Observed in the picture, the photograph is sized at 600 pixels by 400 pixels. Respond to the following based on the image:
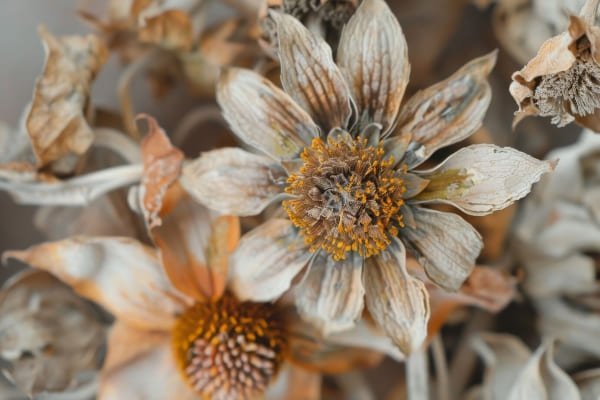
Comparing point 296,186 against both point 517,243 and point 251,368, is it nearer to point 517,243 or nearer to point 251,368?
point 251,368

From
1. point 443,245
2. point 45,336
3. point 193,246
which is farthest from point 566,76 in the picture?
point 45,336

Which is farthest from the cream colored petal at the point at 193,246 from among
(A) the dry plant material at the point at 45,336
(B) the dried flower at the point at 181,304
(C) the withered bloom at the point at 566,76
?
(C) the withered bloom at the point at 566,76

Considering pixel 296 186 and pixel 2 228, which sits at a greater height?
pixel 296 186

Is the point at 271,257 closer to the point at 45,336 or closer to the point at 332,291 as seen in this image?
the point at 332,291

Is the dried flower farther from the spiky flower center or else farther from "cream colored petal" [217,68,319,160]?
the spiky flower center

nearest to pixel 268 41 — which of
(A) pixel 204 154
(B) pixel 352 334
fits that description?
(A) pixel 204 154

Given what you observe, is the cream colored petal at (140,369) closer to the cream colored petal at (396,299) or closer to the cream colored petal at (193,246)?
the cream colored petal at (193,246)

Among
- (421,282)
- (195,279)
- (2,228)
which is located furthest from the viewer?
(2,228)
